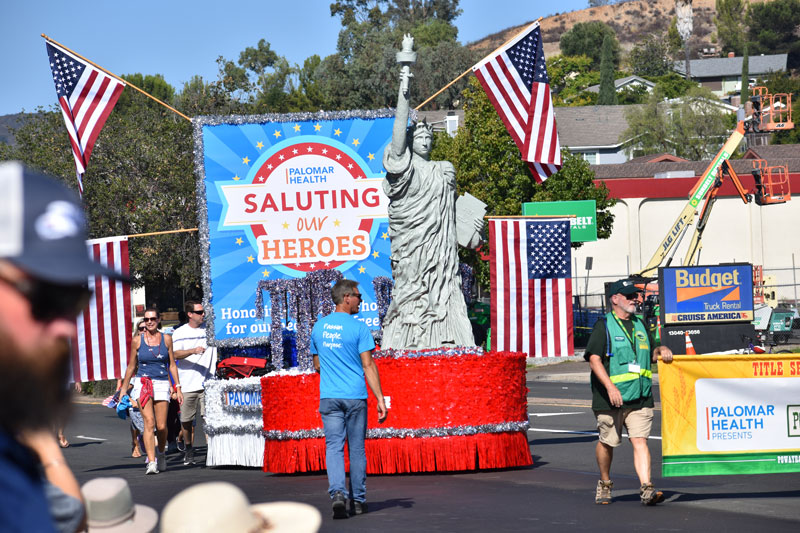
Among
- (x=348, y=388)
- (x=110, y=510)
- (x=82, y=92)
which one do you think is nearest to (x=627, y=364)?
(x=348, y=388)

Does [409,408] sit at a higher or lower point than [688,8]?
lower

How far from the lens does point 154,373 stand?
530 inches

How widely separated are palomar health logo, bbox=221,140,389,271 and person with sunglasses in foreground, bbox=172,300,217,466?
4.54ft

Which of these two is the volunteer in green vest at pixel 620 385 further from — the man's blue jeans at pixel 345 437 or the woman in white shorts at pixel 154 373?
the woman in white shorts at pixel 154 373

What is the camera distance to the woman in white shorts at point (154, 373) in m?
13.3

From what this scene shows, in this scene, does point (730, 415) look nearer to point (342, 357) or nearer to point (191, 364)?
point (342, 357)

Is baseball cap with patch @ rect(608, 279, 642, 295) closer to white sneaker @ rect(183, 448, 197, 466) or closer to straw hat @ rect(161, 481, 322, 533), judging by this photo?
white sneaker @ rect(183, 448, 197, 466)

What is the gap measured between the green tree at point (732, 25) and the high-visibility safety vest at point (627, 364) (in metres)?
162

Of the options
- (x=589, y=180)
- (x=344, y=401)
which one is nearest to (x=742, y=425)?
(x=344, y=401)

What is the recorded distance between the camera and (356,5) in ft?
350

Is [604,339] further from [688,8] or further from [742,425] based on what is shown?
[688,8]

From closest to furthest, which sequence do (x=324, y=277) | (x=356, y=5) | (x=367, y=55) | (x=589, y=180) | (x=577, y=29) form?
(x=324, y=277)
(x=589, y=180)
(x=367, y=55)
(x=356, y=5)
(x=577, y=29)

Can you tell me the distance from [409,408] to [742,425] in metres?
3.41

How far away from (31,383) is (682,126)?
84129 millimetres
